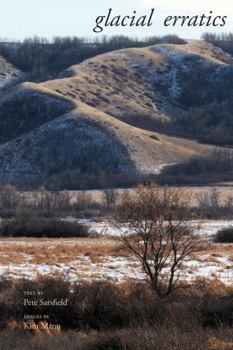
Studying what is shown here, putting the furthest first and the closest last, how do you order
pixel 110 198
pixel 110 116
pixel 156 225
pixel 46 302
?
pixel 110 116 → pixel 110 198 → pixel 156 225 → pixel 46 302

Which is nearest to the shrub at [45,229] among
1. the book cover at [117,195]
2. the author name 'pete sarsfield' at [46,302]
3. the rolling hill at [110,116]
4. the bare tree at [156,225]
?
the book cover at [117,195]

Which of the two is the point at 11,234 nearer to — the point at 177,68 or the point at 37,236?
the point at 37,236

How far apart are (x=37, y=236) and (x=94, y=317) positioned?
2664 centimetres

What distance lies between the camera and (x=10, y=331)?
13102mm

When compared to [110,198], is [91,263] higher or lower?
higher

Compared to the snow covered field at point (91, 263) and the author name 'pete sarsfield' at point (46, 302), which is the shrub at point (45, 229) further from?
the author name 'pete sarsfield' at point (46, 302)

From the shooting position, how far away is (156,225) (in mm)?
17250

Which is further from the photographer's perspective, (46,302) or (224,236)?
(224,236)

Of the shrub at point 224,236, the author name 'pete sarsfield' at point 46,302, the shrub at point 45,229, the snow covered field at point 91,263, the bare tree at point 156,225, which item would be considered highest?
the bare tree at point 156,225

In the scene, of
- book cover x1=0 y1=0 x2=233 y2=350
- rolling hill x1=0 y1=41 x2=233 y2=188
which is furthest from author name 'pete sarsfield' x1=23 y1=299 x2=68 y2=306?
rolling hill x1=0 y1=41 x2=233 y2=188

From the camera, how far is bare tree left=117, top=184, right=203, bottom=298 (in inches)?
674

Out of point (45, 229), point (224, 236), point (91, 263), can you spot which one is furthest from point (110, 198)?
point (91, 263)

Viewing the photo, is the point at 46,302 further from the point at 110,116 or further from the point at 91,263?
the point at 110,116

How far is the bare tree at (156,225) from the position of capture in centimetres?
1711
